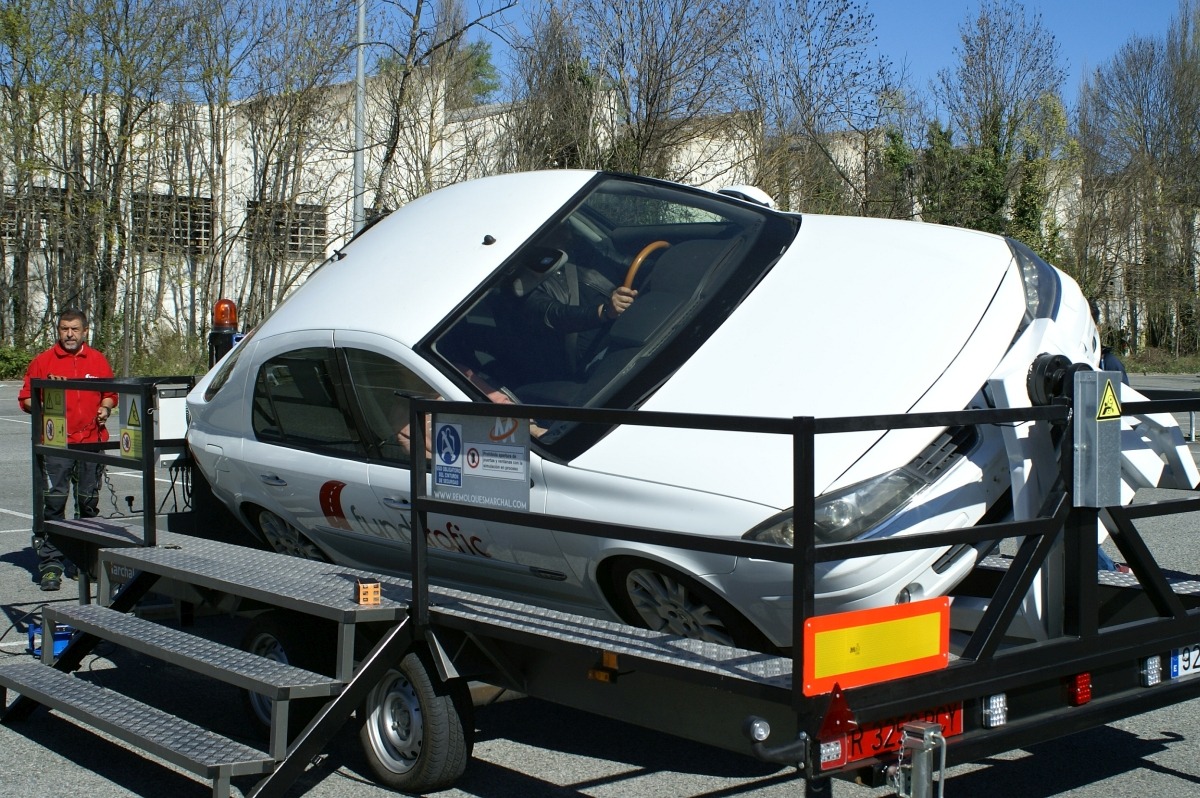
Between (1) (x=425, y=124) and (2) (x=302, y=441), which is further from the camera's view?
(1) (x=425, y=124)

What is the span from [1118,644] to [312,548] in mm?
3875

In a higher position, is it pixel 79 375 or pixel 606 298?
pixel 606 298

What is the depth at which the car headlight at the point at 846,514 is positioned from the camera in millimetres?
4066

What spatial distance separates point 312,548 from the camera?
6.36 metres

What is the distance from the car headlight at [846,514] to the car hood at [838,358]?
0.05 m

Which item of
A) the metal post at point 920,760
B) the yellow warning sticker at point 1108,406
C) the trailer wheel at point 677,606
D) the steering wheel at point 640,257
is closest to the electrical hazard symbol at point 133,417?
the steering wheel at point 640,257

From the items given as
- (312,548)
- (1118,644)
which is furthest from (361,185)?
(1118,644)

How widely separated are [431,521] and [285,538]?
1.50 metres

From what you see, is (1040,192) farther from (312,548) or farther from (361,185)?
(312,548)

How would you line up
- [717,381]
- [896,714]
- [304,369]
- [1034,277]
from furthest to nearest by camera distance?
[304,369] < [1034,277] < [717,381] < [896,714]

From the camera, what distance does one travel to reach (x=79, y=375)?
30.8 feet

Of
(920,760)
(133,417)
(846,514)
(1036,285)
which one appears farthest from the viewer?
(133,417)

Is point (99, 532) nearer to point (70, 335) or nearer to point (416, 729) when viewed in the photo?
point (416, 729)

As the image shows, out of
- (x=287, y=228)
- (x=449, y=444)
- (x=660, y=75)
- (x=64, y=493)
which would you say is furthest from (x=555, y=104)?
(x=449, y=444)
